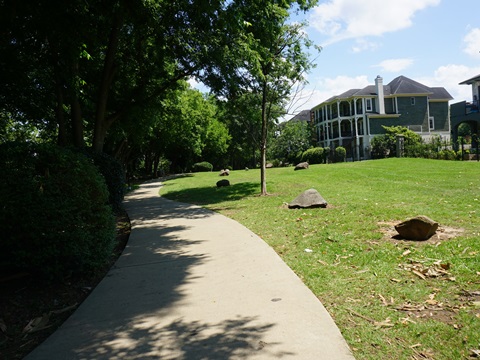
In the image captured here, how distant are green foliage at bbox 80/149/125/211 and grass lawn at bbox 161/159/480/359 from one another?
3917mm

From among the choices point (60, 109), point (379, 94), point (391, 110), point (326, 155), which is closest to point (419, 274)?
point (60, 109)

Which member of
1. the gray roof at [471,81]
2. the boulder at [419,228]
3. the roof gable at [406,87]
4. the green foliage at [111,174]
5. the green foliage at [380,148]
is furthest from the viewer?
the roof gable at [406,87]

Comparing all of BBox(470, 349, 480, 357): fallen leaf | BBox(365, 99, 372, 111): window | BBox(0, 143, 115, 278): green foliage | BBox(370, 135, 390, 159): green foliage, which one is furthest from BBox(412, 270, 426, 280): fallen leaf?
BBox(365, 99, 372, 111): window

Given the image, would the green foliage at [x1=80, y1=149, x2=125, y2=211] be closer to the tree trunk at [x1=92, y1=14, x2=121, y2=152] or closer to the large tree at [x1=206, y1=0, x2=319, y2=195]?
the tree trunk at [x1=92, y1=14, x2=121, y2=152]

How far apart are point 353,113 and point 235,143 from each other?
18.0 m

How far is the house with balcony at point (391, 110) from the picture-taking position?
145ft

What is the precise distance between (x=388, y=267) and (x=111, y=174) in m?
8.78

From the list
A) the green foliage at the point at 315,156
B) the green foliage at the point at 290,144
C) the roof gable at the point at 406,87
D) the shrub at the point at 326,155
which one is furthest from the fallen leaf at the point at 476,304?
the roof gable at the point at 406,87

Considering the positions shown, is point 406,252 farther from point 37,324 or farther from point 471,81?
point 471,81

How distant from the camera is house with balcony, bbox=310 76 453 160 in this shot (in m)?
44.1

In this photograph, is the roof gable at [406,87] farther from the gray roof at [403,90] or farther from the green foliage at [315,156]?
the green foliage at [315,156]

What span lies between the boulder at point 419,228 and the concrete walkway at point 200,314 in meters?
2.32

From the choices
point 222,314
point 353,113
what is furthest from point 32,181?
point 353,113

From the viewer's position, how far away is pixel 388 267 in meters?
4.89
